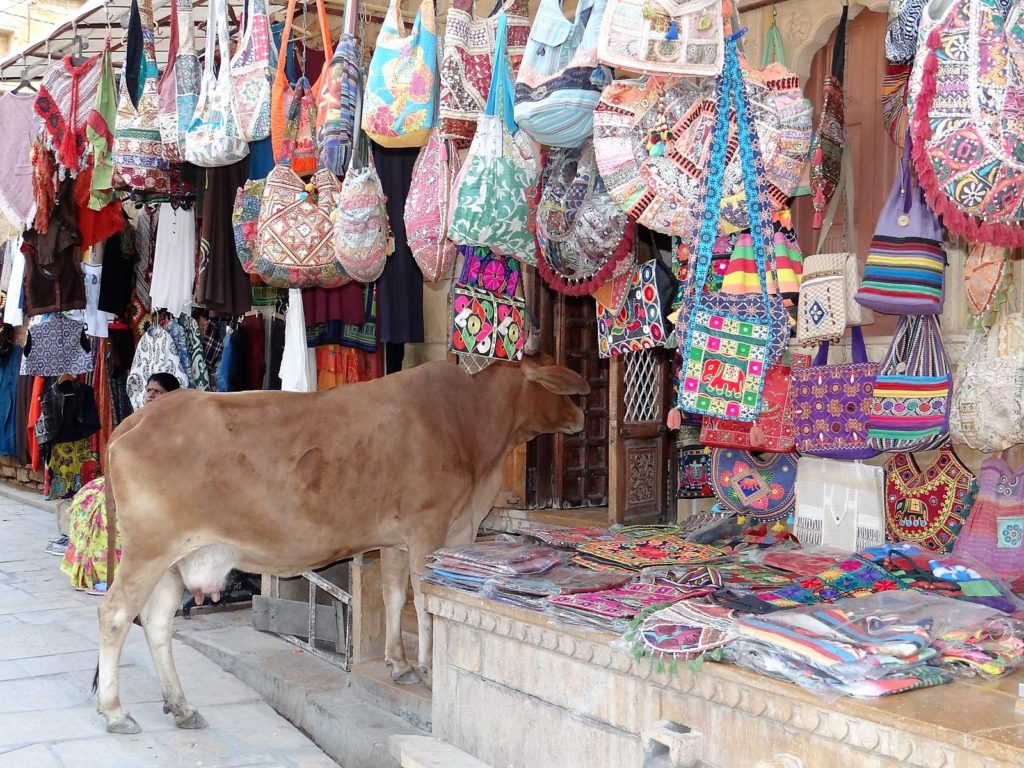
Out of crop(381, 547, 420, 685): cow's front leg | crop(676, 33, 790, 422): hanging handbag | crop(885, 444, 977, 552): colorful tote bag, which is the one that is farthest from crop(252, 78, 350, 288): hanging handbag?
crop(885, 444, 977, 552): colorful tote bag

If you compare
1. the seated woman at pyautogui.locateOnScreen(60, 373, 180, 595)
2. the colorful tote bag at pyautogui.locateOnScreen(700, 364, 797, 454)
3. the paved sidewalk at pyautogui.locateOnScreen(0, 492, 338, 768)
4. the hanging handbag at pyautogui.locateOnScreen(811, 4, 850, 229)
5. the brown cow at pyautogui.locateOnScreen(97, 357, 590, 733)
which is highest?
the hanging handbag at pyautogui.locateOnScreen(811, 4, 850, 229)

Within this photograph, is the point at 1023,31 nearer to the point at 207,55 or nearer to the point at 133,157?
the point at 207,55

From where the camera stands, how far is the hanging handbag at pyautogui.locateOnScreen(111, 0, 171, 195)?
5977 millimetres

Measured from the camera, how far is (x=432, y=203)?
4.73 meters

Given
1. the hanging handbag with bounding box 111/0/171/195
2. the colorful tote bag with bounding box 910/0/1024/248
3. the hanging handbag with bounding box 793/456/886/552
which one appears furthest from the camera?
the hanging handbag with bounding box 111/0/171/195

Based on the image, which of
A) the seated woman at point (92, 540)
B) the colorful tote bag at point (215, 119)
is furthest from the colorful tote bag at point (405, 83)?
the seated woman at point (92, 540)

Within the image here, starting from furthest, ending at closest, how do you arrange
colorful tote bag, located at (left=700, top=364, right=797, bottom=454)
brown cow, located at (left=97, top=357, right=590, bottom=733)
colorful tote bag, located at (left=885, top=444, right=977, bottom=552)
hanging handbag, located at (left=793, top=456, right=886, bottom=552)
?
brown cow, located at (left=97, top=357, right=590, bottom=733)
colorful tote bag, located at (left=700, top=364, right=797, bottom=454)
hanging handbag, located at (left=793, top=456, right=886, bottom=552)
colorful tote bag, located at (left=885, top=444, right=977, bottom=552)

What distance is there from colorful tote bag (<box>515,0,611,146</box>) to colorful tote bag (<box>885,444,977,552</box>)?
181 cm

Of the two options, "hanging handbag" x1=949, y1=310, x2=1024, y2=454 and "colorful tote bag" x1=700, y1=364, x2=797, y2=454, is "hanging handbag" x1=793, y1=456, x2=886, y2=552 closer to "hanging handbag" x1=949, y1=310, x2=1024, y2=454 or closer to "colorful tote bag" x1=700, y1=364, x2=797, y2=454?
"colorful tote bag" x1=700, y1=364, x2=797, y2=454

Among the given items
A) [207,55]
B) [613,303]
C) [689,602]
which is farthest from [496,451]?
[207,55]

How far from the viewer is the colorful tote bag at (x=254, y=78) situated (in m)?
5.34

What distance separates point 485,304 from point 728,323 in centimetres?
134

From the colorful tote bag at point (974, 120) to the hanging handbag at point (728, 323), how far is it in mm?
648

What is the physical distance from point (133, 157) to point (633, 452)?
10.3ft
